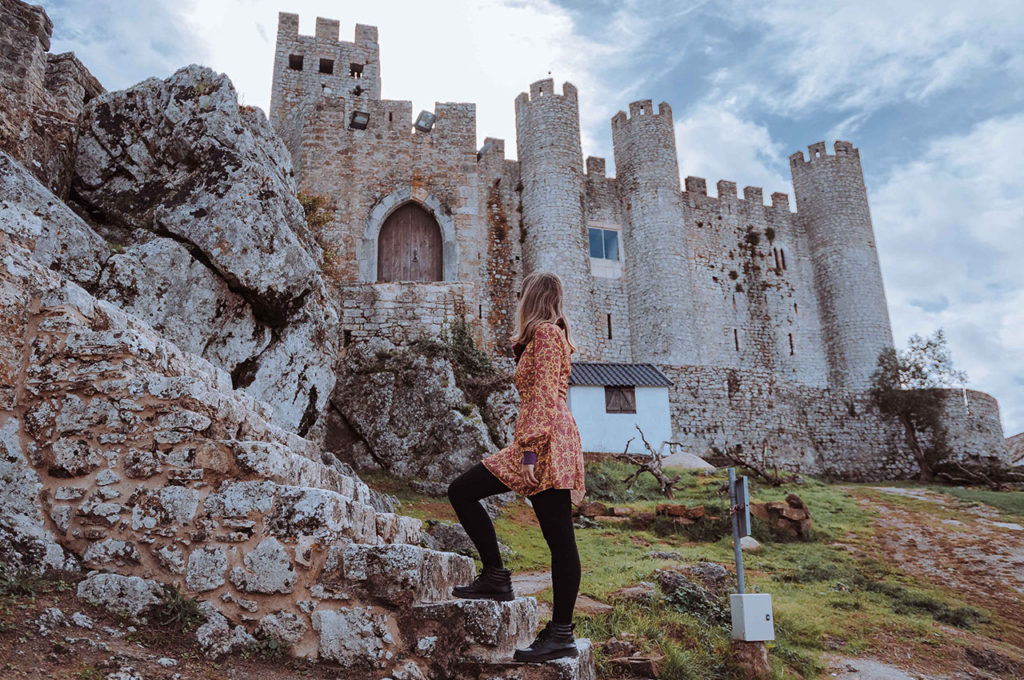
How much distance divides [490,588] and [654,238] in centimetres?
2456

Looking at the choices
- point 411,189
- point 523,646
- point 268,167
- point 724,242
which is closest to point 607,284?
point 724,242

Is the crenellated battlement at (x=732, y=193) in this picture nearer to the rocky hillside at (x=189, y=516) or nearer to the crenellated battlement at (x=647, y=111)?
the crenellated battlement at (x=647, y=111)

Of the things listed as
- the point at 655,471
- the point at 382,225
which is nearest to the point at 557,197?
the point at 382,225

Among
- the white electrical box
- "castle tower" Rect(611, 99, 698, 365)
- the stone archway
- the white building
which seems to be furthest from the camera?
"castle tower" Rect(611, 99, 698, 365)

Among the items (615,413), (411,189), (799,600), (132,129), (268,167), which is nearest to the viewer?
(799,600)

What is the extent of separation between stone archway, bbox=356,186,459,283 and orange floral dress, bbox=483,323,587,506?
15.4 m

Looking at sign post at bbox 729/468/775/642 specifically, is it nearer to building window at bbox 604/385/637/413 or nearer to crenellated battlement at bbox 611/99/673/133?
building window at bbox 604/385/637/413

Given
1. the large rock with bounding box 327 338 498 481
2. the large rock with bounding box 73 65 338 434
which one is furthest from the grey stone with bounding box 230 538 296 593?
the large rock with bounding box 327 338 498 481

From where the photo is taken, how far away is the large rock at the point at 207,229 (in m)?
9.20

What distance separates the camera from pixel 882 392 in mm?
26578

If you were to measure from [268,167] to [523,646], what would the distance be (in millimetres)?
9334

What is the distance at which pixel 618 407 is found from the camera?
21.7 meters

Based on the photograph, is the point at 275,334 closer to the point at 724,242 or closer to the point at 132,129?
the point at 132,129

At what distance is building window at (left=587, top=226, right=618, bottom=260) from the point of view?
A: 27.5 m
